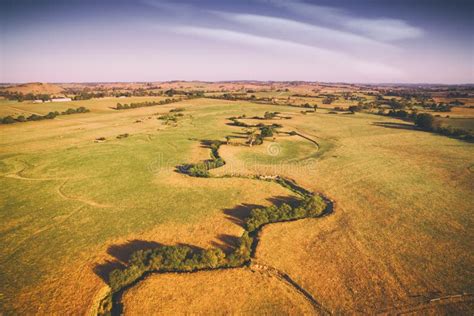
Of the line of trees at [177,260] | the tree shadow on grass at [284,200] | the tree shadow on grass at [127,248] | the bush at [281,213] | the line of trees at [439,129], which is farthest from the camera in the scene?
the line of trees at [439,129]

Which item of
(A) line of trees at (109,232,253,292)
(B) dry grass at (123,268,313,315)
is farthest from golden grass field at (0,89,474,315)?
(A) line of trees at (109,232,253,292)

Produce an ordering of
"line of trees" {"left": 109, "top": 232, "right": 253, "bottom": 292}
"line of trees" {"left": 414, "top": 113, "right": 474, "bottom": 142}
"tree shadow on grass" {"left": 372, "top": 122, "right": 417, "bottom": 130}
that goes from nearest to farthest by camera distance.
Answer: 1. "line of trees" {"left": 109, "top": 232, "right": 253, "bottom": 292}
2. "line of trees" {"left": 414, "top": 113, "right": 474, "bottom": 142}
3. "tree shadow on grass" {"left": 372, "top": 122, "right": 417, "bottom": 130}

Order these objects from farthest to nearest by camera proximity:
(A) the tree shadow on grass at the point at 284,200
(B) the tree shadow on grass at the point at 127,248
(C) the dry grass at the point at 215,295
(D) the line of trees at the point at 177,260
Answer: (A) the tree shadow on grass at the point at 284,200, (B) the tree shadow on grass at the point at 127,248, (D) the line of trees at the point at 177,260, (C) the dry grass at the point at 215,295

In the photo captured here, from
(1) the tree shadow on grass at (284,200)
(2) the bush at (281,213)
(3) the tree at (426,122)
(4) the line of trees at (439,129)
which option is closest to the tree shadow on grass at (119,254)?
(2) the bush at (281,213)

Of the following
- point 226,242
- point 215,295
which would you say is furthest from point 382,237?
point 215,295

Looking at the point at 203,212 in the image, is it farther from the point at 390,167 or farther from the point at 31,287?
the point at 390,167

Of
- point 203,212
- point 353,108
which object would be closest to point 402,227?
point 203,212

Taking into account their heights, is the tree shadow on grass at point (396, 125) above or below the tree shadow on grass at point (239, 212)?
above

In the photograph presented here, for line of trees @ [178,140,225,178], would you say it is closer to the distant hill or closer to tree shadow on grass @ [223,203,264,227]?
tree shadow on grass @ [223,203,264,227]

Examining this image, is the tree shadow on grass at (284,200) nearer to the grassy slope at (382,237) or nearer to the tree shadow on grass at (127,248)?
the grassy slope at (382,237)
